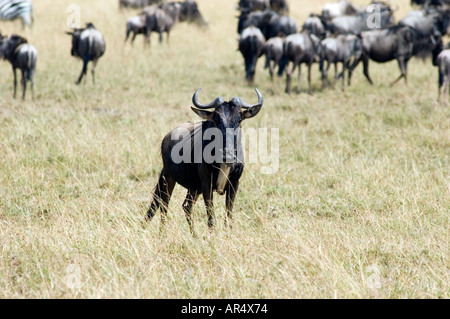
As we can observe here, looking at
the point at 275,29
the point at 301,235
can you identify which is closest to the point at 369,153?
the point at 301,235

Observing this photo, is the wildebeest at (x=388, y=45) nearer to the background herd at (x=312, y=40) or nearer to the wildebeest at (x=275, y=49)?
the background herd at (x=312, y=40)

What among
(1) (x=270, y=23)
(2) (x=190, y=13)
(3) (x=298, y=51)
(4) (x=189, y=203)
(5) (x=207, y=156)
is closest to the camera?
(5) (x=207, y=156)

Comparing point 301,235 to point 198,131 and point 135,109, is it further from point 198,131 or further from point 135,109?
point 135,109

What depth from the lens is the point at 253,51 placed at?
51.4ft

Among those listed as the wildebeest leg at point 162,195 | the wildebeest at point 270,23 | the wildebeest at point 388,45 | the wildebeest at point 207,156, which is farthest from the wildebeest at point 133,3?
the wildebeest at point 207,156

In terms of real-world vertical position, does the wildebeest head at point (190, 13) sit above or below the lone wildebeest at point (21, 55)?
below

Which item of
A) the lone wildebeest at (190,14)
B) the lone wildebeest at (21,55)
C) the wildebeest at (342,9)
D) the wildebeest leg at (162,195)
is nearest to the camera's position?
the wildebeest leg at (162,195)

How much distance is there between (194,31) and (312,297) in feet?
63.1

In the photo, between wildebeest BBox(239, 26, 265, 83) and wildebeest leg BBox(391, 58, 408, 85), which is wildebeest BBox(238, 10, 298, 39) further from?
wildebeest leg BBox(391, 58, 408, 85)

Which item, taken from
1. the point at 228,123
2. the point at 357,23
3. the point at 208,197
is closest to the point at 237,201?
the point at 208,197

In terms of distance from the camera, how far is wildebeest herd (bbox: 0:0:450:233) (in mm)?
5465

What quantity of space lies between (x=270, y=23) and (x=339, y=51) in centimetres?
406

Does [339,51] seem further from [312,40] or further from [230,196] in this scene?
[230,196]

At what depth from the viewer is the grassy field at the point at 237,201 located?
15.2 ft
